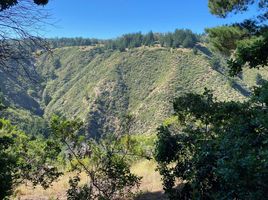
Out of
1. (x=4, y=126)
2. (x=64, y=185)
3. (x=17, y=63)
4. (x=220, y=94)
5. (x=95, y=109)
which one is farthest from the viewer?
(x=95, y=109)

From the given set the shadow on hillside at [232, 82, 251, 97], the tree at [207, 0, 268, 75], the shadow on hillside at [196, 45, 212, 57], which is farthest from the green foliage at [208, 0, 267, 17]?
the shadow on hillside at [196, 45, 212, 57]

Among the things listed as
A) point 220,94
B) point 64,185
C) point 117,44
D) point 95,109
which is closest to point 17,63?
point 64,185

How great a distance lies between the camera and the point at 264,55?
23.5ft

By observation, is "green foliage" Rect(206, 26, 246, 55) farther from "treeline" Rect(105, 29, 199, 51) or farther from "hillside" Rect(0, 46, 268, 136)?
"treeline" Rect(105, 29, 199, 51)

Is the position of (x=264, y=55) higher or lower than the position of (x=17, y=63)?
higher

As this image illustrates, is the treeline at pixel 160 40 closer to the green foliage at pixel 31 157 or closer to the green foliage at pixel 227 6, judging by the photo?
the green foliage at pixel 227 6

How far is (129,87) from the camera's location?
343 ft

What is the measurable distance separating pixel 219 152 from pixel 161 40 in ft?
428

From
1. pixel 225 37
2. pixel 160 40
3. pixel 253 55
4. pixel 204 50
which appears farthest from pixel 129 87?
pixel 253 55

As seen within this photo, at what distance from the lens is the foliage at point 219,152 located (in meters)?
3.74

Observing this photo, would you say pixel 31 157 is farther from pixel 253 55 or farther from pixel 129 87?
pixel 129 87

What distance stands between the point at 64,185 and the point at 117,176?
3.38m

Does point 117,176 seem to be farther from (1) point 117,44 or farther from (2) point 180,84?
(1) point 117,44

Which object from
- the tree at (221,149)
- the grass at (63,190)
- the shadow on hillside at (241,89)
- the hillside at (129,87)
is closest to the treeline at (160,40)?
the hillside at (129,87)
